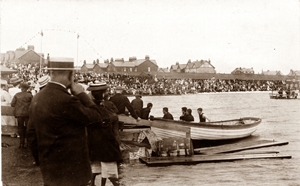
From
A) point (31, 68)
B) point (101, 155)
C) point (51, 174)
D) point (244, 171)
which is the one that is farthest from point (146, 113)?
point (31, 68)

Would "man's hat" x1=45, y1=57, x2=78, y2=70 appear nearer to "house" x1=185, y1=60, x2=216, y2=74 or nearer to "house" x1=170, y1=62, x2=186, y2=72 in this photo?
"house" x1=185, y1=60, x2=216, y2=74

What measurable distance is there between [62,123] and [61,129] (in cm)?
6

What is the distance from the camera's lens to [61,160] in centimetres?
350

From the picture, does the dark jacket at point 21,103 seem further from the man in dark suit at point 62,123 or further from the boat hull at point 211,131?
the man in dark suit at point 62,123

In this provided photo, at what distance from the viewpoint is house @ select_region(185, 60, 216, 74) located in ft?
341

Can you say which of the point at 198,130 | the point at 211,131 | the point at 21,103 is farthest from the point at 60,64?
the point at 211,131

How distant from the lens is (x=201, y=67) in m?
104

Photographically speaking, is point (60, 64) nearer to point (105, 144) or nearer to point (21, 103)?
point (105, 144)

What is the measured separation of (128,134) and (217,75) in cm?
6215

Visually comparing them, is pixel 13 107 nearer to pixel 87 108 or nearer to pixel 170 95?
pixel 87 108

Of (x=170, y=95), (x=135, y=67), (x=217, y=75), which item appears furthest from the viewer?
(x=170, y=95)

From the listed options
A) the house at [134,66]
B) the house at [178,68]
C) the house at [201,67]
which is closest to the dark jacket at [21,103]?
the house at [134,66]

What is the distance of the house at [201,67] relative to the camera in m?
104

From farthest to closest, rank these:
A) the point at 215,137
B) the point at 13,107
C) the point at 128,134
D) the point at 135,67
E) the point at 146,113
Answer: the point at 135,67, the point at 215,137, the point at 146,113, the point at 128,134, the point at 13,107
